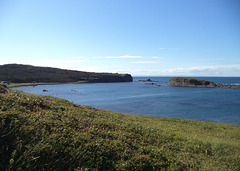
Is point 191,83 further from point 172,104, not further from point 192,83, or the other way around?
point 172,104

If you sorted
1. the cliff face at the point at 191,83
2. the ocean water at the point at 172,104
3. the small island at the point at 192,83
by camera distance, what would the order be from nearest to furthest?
the ocean water at the point at 172,104, the small island at the point at 192,83, the cliff face at the point at 191,83

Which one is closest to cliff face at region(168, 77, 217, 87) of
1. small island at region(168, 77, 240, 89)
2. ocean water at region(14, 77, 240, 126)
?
small island at region(168, 77, 240, 89)

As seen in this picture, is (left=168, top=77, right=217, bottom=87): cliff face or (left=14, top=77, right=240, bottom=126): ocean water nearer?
(left=14, top=77, right=240, bottom=126): ocean water

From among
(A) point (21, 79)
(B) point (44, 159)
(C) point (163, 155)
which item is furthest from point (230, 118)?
(A) point (21, 79)

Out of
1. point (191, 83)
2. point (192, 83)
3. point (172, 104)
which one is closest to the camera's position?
point (172, 104)

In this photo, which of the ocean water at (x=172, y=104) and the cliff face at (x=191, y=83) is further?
the cliff face at (x=191, y=83)

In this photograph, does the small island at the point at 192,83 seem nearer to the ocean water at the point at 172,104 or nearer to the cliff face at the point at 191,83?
the cliff face at the point at 191,83

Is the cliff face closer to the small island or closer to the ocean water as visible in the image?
the small island

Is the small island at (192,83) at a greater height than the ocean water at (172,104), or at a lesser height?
greater

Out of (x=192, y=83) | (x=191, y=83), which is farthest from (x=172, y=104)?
(x=192, y=83)

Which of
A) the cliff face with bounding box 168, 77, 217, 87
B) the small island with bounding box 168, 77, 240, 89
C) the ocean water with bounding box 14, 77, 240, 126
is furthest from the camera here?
the cliff face with bounding box 168, 77, 217, 87

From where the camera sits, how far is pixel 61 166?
5977 millimetres

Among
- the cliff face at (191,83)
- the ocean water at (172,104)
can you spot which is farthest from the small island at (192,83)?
the ocean water at (172,104)

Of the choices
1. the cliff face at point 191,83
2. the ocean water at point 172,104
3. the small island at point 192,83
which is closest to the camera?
the ocean water at point 172,104
